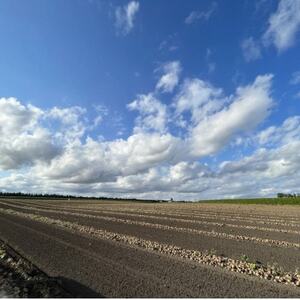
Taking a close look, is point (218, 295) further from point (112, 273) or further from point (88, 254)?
point (88, 254)

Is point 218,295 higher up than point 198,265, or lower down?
lower down

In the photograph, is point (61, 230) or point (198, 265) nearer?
point (198, 265)

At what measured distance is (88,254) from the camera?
16.8m

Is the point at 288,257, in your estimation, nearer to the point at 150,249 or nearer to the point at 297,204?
the point at 150,249

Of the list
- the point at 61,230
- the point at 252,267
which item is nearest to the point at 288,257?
the point at 252,267

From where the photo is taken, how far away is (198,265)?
14.5 m

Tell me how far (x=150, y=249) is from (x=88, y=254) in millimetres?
2944

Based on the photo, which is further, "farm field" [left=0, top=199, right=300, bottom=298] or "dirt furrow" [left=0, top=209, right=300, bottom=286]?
"dirt furrow" [left=0, top=209, right=300, bottom=286]

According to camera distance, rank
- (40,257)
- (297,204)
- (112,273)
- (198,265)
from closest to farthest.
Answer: (112,273)
(198,265)
(40,257)
(297,204)

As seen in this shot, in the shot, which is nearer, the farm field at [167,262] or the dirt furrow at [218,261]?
the farm field at [167,262]

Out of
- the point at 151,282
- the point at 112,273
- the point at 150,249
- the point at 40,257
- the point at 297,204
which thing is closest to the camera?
the point at 151,282

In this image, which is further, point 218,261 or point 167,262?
point 218,261

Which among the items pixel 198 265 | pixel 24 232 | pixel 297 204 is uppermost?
pixel 297 204

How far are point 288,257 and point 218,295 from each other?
718cm
